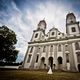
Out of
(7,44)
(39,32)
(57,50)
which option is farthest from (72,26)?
(7,44)

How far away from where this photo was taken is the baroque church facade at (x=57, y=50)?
71.6 feet

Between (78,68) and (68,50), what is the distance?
17.0 feet

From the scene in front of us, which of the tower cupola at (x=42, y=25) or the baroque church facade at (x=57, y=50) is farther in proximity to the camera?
the tower cupola at (x=42, y=25)

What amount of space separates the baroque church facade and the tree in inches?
202

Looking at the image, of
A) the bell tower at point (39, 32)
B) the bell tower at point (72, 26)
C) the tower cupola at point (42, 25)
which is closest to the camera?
the bell tower at point (72, 26)

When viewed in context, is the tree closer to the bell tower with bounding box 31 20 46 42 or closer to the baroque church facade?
the baroque church facade

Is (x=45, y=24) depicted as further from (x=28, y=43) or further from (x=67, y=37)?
(x=67, y=37)

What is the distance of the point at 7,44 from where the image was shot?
22.7 metres

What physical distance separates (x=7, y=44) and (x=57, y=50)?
47.7 feet

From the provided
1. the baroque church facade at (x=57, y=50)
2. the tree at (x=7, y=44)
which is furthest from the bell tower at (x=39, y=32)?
the tree at (x=7, y=44)

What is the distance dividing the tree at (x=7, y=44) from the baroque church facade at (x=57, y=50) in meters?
5.14

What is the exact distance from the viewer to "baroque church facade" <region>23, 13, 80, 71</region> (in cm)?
2181

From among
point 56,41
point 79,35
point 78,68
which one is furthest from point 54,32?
point 78,68

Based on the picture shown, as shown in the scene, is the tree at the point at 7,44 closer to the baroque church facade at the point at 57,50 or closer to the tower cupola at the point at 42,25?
the baroque church facade at the point at 57,50
